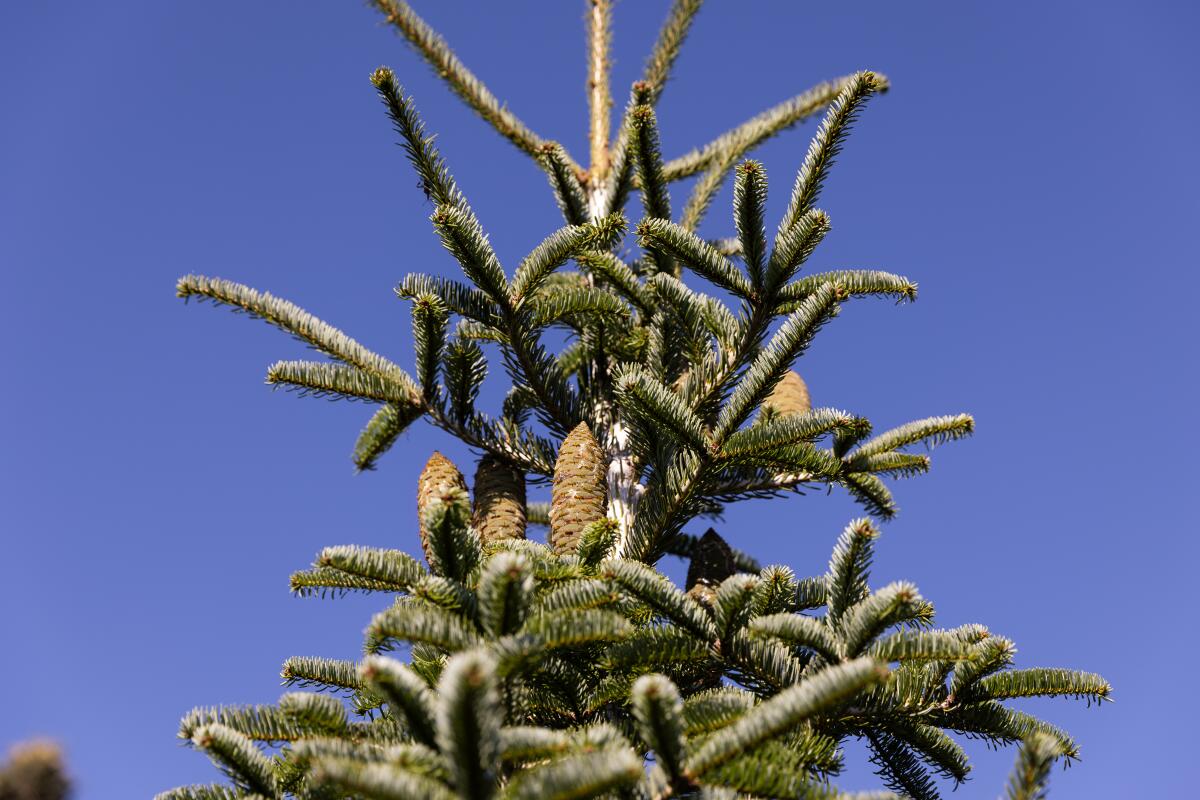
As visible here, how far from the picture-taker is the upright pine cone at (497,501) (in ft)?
15.1

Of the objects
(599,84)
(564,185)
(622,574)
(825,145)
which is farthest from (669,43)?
(622,574)

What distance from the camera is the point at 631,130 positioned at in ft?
16.1

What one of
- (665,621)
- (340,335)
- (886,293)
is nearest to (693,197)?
(886,293)

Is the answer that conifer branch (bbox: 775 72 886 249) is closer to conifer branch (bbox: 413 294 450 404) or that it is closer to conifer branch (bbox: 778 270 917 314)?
conifer branch (bbox: 778 270 917 314)

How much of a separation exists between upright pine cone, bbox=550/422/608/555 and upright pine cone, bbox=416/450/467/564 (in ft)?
1.41

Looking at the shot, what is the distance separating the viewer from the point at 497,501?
4.75 meters

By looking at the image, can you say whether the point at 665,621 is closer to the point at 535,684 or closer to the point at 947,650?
the point at 535,684

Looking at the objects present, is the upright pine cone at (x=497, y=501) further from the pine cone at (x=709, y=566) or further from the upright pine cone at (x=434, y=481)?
the pine cone at (x=709, y=566)

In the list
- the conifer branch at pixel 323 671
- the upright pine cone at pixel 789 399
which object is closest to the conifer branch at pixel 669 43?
the upright pine cone at pixel 789 399

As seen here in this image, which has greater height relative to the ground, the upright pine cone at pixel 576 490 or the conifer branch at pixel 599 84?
the conifer branch at pixel 599 84

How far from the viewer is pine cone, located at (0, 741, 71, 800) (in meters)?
1.71

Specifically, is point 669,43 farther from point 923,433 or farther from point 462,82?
point 923,433

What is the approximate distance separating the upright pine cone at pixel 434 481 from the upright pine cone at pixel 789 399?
5.29ft

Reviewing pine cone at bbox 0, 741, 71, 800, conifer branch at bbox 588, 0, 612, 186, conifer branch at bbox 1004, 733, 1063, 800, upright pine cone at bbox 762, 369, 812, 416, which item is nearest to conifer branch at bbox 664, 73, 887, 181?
conifer branch at bbox 588, 0, 612, 186
